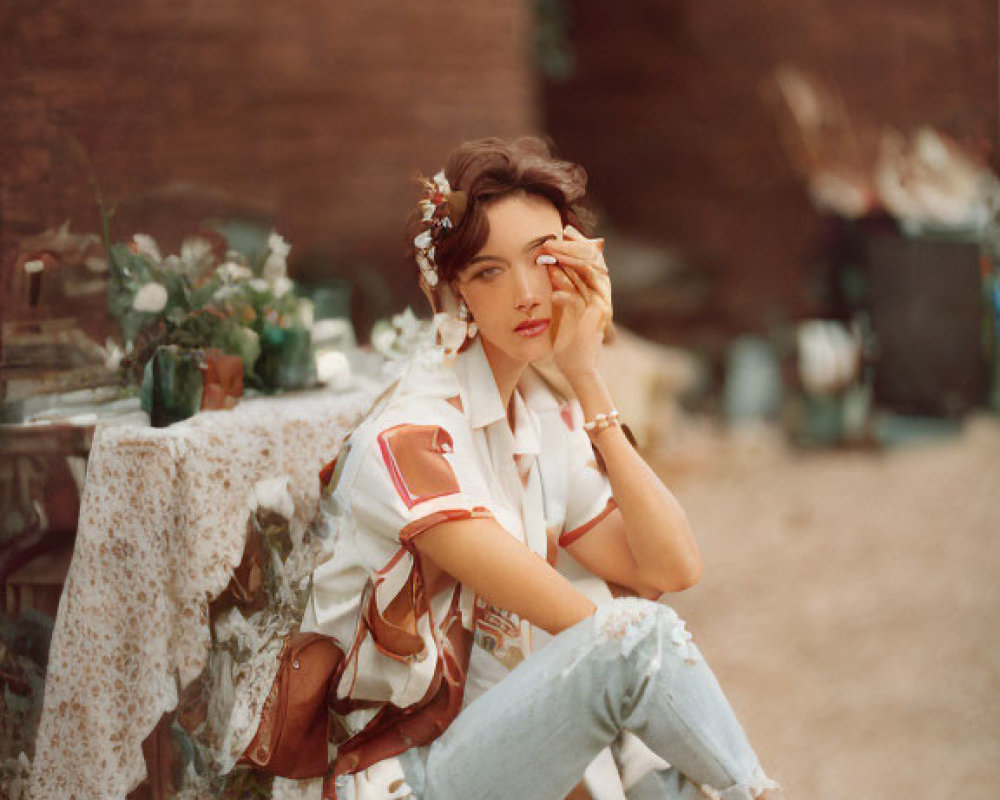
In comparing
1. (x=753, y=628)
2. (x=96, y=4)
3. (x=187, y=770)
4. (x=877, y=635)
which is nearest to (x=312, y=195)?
(x=96, y=4)

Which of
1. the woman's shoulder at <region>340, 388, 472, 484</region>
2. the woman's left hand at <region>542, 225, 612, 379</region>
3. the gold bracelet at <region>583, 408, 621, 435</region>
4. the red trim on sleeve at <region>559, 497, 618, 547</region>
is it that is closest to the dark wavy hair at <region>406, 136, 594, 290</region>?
the woman's left hand at <region>542, 225, 612, 379</region>

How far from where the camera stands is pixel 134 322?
2625 mm

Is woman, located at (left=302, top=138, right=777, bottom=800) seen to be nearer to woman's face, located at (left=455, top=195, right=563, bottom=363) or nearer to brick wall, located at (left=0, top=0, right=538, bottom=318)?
woman's face, located at (left=455, top=195, right=563, bottom=363)

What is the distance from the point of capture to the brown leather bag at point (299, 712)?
196 cm

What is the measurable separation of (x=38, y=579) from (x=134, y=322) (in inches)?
24.2

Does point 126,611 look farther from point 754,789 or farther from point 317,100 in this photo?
point 317,100

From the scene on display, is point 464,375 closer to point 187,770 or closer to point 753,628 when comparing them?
point 187,770

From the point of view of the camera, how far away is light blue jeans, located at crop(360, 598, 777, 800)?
1.79 meters

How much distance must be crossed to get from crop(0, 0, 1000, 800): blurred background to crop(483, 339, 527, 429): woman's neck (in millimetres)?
253

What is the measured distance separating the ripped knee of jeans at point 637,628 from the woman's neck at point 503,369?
Answer: 0.45 meters

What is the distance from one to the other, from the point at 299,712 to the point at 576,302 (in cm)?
86

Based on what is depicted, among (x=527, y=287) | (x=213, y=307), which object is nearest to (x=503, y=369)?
(x=527, y=287)

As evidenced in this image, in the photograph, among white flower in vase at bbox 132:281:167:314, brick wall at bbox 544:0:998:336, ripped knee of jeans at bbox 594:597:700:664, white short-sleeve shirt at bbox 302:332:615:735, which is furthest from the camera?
brick wall at bbox 544:0:998:336

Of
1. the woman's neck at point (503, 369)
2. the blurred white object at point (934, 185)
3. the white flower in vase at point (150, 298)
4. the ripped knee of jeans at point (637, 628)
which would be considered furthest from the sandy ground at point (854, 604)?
the white flower in vase at point (150, 298)
